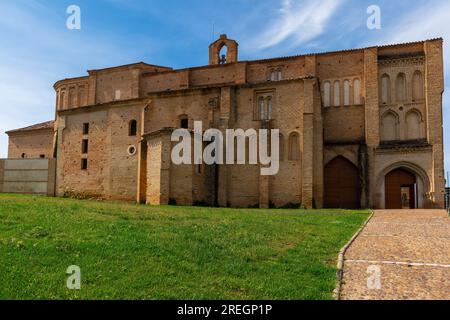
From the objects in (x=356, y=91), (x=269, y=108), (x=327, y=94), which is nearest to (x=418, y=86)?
(x=356, y=91)

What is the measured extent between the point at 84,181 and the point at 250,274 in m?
26.1

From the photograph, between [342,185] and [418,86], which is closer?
[418,86]

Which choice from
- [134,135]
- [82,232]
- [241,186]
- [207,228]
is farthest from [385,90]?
[82,232]

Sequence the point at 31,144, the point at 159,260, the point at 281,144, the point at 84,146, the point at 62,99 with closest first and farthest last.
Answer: the point at 159,260
the point at 281,144
the point at 84,146
the point at 62,99
the point at 31,144

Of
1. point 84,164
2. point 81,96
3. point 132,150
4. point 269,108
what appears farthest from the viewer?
point 81,96

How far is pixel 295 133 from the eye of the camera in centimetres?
2502

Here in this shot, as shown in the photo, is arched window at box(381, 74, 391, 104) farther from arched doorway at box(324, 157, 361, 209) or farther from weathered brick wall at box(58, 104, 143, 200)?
weathered brick wall at box(58, 104, 143, 200)

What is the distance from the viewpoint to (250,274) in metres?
6.61

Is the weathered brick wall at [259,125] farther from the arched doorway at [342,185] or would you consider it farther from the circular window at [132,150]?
the arched doorway at [342,185]

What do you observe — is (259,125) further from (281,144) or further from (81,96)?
(81,96)

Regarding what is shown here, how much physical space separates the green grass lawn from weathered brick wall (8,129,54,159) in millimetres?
32996

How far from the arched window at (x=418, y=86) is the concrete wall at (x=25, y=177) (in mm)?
28778

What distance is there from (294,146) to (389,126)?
28.0 feet
